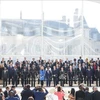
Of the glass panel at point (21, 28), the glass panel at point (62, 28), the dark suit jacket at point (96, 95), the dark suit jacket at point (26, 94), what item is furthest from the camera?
the glass panel at point (62, 28)

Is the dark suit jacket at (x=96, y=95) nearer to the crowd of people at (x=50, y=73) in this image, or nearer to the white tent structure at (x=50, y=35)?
the crowd of people at (x=50, y=73)

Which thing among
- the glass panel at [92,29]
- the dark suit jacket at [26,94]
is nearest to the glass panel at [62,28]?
the glass panel at [92,29]

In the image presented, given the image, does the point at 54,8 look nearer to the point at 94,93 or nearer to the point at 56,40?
the point at 56,40

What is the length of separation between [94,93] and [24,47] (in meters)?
13.3

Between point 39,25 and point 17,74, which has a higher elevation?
point 39,25

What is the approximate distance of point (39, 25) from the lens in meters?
25.0

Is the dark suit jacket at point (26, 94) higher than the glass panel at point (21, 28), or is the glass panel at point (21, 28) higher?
the glass panel at point (21, 28)

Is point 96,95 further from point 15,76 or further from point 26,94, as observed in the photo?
point 15,76

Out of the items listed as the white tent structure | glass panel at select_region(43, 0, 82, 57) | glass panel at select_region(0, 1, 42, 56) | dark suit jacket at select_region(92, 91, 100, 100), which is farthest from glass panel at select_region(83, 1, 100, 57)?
dark suit jacket at select_region(92, 91, 100, 100)

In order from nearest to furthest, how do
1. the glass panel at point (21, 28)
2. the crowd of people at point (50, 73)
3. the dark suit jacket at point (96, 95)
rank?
the dark suit jacket at point (96, 95), the crowd of people at point (50, 73), the glass panel at point (21, 28)

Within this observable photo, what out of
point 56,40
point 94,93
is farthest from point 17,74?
point 94,93

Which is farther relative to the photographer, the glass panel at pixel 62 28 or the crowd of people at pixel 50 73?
the glass panel at pixel 62 28

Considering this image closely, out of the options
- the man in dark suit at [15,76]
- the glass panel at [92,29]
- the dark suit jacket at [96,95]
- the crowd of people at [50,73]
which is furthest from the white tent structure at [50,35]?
the dark suit jacket at [96,95]

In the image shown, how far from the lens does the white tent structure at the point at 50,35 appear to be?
81.0ft
